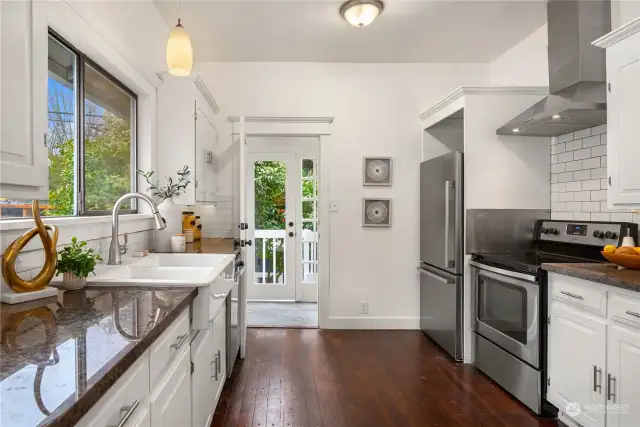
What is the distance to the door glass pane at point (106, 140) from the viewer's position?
2.21 m

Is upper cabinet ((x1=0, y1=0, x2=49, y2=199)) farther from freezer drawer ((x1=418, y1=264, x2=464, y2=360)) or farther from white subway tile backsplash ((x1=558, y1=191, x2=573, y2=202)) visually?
white subway tile backsplash ((x1=558, y1=191, x2=573, y2=202))

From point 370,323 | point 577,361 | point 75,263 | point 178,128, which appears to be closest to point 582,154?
point 577,361

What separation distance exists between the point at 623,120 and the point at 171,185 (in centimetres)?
292

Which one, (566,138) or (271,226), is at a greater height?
(566,138)

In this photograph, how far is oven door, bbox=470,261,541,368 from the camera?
7.61 feet

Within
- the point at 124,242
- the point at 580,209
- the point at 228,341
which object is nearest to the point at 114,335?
the point at 124,242

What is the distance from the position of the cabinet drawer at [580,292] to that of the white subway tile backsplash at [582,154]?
1.08 metres

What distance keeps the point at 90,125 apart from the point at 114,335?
170cm

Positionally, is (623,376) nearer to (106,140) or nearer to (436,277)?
(436,277)

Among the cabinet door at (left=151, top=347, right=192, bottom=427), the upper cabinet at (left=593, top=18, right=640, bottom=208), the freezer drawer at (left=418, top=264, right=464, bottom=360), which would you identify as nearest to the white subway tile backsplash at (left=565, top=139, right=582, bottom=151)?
the upper cabinet at (left=593, top=18, right=640, bottom=208)

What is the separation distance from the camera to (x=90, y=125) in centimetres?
222

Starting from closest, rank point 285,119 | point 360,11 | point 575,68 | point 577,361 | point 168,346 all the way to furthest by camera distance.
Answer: point 168,346 < point 577,361 < point 575,68 < point 360,11 < point 285,119

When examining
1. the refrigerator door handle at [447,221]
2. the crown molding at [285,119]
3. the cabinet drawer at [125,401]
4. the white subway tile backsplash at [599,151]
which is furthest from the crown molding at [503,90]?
the cabinet drawer at [125,401]

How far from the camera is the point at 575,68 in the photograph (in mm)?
2365
